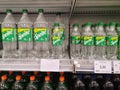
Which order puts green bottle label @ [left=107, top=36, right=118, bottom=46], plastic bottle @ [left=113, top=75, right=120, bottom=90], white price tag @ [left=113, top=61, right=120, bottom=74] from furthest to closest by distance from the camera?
plastic bottle @ [left=113, top=75, right=120, bottom=90], green bottle label @ [left=107, top=36, right=118, bottom=46], white price tag @ [left=113, top=61, right=120, bottom=74]

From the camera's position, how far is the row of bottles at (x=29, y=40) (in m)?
1.29

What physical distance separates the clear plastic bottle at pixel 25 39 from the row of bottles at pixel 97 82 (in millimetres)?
442

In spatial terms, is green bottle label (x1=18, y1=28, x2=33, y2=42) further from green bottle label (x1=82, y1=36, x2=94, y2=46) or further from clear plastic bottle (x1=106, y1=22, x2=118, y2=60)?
clear plastic bottle (x1=106, y1=22, x2=118, y2=60)

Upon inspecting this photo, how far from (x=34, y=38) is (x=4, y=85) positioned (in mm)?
458

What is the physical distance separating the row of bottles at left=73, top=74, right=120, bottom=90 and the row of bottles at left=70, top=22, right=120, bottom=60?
17cm

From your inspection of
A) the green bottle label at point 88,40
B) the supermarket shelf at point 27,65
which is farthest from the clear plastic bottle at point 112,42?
the supermarket shelf at point 27,65

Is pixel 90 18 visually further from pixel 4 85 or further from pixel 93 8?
pixel 4 85

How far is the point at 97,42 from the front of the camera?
50.3 inches

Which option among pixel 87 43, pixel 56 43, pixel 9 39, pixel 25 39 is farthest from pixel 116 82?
pixel 9 39

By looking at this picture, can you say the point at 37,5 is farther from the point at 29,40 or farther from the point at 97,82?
the point at 97,82

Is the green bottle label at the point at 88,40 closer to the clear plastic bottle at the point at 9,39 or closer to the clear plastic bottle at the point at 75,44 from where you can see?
the clear plastic bottle at the point at 75,44

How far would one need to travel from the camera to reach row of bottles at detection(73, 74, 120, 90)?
132 cm


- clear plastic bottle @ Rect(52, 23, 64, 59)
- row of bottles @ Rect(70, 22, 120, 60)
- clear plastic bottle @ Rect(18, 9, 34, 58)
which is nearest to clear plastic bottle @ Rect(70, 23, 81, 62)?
row of bottles @ Rect(70, 22, 120, 60)

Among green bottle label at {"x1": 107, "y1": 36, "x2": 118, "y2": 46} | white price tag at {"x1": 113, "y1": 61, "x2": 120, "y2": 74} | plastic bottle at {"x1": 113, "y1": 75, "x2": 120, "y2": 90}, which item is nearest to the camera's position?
white price tag at {"x1": 113, "y1": 61, "x2": 120, "y2": 74}
